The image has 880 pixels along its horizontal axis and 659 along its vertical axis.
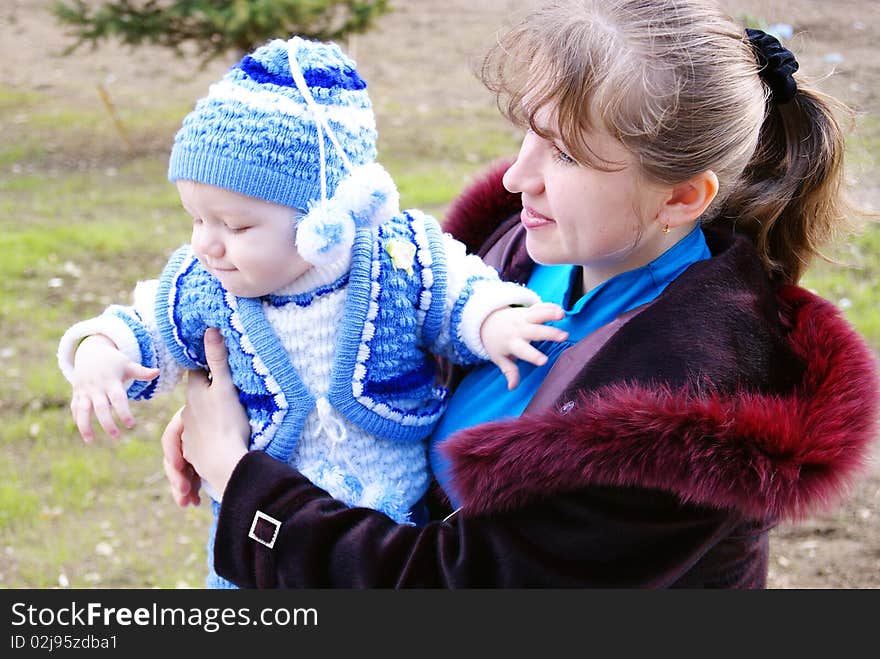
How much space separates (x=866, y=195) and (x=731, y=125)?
19.9 ft

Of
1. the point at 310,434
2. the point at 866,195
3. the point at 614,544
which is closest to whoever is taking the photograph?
the point at 614,544

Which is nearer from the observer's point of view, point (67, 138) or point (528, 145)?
point (528, 145)

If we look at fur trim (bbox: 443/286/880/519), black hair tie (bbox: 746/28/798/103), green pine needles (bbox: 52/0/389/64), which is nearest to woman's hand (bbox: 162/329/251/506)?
fur trim (bbox: 443/286/880/519)

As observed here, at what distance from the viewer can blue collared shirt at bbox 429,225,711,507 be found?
6.64ft

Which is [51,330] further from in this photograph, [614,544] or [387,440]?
[614,544]

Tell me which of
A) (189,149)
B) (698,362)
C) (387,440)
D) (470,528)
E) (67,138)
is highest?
(189,149)

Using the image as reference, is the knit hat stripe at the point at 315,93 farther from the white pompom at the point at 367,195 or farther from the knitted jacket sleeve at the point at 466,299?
the knitted jacket sleeve at the point at 466,299

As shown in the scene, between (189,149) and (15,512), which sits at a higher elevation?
(189,149)

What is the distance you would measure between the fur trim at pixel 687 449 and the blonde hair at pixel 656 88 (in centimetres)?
46

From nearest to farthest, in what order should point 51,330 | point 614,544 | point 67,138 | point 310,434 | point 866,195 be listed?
1. point 614,544
2. point 310,434
3. point 51,330
4. point 866,195
5. point 67,138

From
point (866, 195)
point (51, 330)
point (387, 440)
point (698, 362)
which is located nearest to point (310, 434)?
point (387, 440)

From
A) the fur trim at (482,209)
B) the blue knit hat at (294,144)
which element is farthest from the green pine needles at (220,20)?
the blue knit hat at (294,144)

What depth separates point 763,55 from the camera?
6.61 ft

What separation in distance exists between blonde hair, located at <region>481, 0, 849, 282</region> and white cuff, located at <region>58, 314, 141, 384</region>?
922 millimetres
